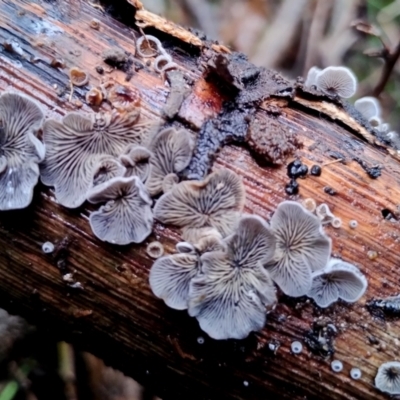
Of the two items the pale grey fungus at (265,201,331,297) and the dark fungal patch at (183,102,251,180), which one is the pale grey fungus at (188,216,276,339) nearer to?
the pale grey fungus at (265,201,331,297)

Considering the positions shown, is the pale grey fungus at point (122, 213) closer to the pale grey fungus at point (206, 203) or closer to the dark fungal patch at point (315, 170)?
the pale grey fungus at point (206, 203)

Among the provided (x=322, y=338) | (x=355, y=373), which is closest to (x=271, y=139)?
(x=322, y=338)

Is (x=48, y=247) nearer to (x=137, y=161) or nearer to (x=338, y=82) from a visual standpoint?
(x=137, y=161)

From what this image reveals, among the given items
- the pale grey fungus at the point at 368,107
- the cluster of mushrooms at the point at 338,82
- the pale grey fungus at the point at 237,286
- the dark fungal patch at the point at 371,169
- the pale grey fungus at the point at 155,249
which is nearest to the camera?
the pale grey fungus at the point at 237,286

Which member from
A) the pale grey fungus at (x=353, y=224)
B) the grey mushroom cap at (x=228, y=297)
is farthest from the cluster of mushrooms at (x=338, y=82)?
the grey mushroom cap at (x=228, y=297)

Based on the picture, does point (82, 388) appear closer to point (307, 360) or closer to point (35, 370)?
point (35, 370)

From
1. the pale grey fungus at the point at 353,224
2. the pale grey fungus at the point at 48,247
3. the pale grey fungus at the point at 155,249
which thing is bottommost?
the pale grey fungus at the point at 48,247
